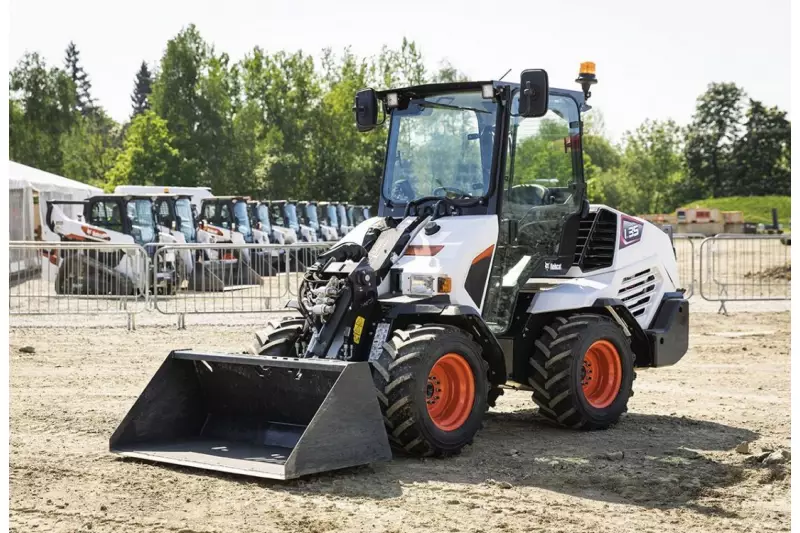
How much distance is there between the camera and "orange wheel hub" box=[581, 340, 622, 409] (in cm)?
871

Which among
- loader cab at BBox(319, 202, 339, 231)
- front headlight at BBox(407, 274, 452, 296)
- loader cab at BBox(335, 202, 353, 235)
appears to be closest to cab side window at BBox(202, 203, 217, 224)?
loader cab at BBox(319, 202, 339, 231)

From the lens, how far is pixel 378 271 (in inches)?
301

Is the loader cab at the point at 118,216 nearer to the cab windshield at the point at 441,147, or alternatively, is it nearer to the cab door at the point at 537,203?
the cab windshield at the point at 441,147

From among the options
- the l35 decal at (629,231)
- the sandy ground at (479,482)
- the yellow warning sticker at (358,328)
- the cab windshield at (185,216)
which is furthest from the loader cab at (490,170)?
the cab windshield at (185,216)

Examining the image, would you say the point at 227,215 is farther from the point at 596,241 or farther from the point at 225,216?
the point at 596,241

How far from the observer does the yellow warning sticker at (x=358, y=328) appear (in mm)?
7449

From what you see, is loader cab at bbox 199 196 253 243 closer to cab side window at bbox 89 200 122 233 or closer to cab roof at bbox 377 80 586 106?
cab side window at bbox 89 200 122 233

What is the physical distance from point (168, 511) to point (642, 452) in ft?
11.8

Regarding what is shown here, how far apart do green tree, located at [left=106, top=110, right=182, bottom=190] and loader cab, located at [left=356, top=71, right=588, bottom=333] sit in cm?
4824

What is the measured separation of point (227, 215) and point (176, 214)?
386cm

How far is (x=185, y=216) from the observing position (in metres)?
25.7

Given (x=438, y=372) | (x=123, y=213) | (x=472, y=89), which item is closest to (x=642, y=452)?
(x=438, y=372)

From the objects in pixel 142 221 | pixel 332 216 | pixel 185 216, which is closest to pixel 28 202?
pixel 185 216

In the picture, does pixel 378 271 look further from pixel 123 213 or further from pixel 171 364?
pixel 123 213
